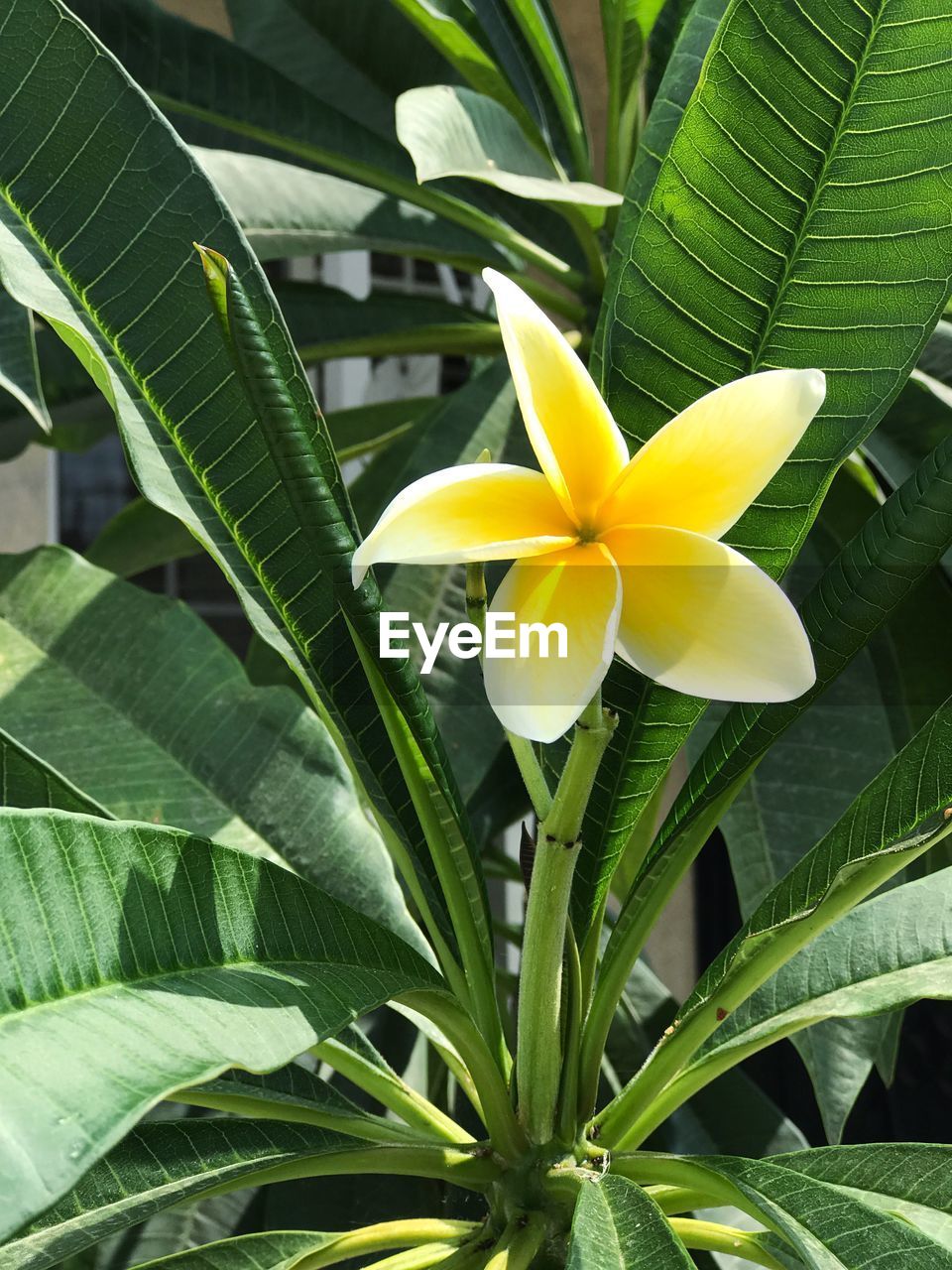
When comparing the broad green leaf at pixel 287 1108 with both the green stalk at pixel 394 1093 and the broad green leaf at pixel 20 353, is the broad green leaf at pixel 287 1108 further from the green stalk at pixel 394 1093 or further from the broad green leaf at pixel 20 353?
the broad green leaf at pixel 20 353

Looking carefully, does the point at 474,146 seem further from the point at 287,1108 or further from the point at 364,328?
the point at 287,1108

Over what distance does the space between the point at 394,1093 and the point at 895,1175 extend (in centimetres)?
18

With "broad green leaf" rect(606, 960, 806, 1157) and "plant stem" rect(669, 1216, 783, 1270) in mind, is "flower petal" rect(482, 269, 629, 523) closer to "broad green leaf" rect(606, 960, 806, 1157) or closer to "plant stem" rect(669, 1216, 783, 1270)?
"plant stem" rect(669, 1216, 783, 1270)

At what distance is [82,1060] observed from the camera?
0.88 ft

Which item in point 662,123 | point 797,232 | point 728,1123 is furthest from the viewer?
point 728,1123

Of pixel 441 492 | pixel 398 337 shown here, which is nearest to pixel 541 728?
pixel 441 492

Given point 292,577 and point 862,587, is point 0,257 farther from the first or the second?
point 862,587

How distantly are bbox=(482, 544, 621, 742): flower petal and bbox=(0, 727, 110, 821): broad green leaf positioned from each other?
216 mm

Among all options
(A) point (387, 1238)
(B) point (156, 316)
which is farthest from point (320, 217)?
(A) point (387, 1238)

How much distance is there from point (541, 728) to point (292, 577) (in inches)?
6.9

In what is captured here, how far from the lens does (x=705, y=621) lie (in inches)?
11.2

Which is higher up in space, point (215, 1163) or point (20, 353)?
point (20, 353)

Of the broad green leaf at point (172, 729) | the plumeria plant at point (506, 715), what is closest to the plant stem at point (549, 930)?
the plumeria plant at point (506, 715)

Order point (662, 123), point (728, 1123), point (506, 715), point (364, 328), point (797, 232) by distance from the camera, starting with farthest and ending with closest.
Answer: point (364, 328), point (728, 1123), point (662, 123), point (797, 232), point (506, 715)
